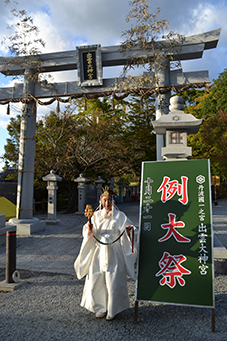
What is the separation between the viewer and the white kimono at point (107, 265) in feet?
9.82

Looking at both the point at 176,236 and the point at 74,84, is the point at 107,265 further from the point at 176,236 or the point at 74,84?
the point at 74,84

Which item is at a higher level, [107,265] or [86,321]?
[107,265]

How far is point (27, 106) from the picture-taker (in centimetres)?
874

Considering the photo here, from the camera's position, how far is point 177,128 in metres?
4.79

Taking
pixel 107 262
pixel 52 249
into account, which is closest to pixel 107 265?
pixel 107 262

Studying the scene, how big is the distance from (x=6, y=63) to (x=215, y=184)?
63.9 feet

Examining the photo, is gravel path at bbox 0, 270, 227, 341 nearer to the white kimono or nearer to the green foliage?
the white kimono

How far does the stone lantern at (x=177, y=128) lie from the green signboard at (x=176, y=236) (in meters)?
1.45

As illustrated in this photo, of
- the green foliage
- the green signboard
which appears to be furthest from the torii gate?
the green foliage

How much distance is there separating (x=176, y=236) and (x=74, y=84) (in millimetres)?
6598

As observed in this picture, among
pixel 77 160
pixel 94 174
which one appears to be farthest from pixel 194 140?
pixel 77 160

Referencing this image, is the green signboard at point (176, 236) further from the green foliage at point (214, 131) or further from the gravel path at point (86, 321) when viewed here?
the green foliage at point (214, 131)

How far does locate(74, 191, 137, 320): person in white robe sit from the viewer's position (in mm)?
2998

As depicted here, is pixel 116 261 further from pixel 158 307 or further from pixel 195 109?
pixel 195 109
